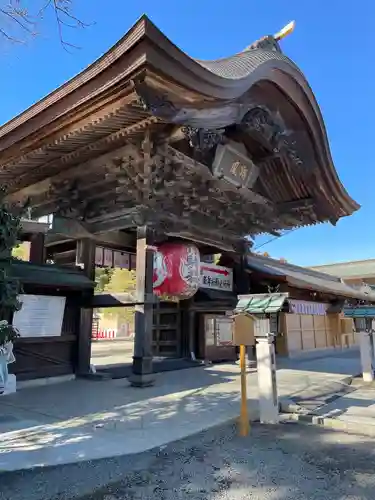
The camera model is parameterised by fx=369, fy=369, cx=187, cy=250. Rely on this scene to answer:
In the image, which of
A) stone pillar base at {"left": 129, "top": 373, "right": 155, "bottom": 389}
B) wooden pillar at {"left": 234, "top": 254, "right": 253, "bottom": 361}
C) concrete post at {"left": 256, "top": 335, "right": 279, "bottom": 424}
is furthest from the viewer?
wooden pillar at {"left": 234, "top": 254, "right": 253, "bottom": 361}

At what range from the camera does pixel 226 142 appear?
7.50 m

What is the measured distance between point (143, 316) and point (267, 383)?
3247 mm

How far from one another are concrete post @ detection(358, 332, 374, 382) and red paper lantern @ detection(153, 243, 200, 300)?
4467mm

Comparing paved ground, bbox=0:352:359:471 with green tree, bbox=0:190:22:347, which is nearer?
paved ground, bbox=0:352:359:471

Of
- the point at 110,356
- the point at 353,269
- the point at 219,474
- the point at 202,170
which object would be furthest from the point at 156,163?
the point at 353,269

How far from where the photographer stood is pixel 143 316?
756 centimetres

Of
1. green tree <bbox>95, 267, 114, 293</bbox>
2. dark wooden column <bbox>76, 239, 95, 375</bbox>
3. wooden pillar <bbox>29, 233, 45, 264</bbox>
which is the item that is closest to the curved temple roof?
wooden pillar <bbox>29, 233, 45, 264</bbox>

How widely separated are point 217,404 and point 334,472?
2.87 m

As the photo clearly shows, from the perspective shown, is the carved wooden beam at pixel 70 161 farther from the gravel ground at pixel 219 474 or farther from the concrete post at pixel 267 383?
the gravel ground at pixel 219 474

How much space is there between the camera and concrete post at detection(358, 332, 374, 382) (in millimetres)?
8769

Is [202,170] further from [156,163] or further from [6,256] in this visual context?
[6,256]

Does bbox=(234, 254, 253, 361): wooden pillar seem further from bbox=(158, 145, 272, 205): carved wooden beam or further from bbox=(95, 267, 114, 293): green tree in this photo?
bbox=(95, 267, 114, 293): green tree

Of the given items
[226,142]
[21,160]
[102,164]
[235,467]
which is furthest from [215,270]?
[235,467]

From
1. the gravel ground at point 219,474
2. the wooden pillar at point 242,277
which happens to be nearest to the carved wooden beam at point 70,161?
the gravel ground at point 219,474
